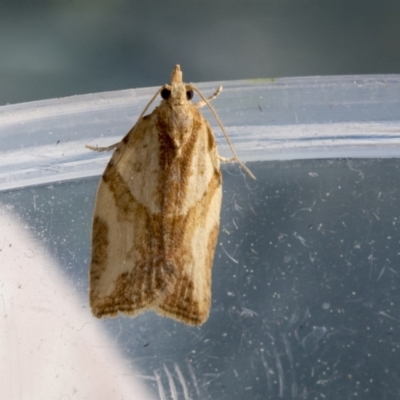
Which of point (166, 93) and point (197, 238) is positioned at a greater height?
point (166, 93)

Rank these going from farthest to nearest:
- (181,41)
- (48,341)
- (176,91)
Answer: (181,41)
(48,341)
(176,91)

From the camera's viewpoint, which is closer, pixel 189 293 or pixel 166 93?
pixel 189 293

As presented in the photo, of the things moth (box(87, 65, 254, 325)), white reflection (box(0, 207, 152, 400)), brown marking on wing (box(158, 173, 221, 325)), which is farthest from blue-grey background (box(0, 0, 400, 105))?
brown marking on wing (box(158, 173, 221, 325))

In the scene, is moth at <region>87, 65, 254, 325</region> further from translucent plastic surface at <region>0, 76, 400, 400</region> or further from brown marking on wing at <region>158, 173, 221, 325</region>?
translucent plastic surface at <region>0, 76, 400, 400</region>

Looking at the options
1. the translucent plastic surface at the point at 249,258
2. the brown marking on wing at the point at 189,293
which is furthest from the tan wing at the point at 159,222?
the translucent plastic surface at the point at 249,258

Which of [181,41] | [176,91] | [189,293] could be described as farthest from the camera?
[181,41]

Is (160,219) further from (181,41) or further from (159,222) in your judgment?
(181,41)

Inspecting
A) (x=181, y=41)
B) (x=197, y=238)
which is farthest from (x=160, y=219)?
(x=181, y=41)

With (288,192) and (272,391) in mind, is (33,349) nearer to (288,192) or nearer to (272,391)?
(272,391)
